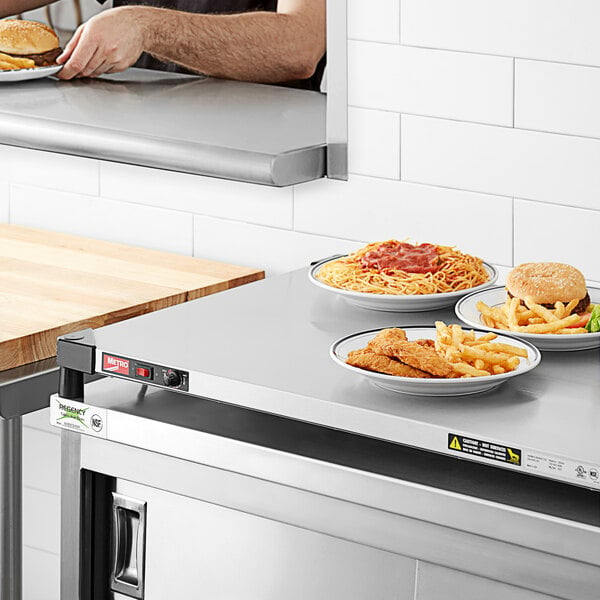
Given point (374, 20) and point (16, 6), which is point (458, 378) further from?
point (16, 6)

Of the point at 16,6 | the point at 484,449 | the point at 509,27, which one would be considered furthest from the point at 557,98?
the point at 16,6

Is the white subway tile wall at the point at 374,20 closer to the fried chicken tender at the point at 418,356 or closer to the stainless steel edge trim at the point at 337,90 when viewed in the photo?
the stainless steel edge trim at the point at 337,90

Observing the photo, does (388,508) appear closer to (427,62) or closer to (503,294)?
(503,294)

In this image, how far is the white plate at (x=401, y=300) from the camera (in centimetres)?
153

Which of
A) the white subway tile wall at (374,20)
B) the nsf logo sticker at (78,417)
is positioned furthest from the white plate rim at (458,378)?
the white subway tile wall at (374,20)

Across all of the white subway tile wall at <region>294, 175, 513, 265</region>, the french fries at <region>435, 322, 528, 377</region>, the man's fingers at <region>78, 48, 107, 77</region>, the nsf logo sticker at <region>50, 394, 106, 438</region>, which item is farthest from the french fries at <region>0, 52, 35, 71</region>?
the french fries at <region>435, 322, 528, 377</region>

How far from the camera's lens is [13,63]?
2.37 metres

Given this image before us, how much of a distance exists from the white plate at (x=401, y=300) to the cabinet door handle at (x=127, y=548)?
374 mm

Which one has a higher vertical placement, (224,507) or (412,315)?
(412,315)

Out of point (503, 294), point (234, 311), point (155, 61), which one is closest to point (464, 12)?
point (503, 294)

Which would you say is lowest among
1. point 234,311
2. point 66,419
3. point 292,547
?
point 292,547

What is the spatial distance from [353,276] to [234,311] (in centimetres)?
16

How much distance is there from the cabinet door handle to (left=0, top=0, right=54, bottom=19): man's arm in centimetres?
162

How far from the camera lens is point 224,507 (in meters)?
1.39
